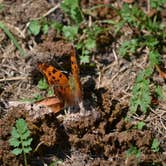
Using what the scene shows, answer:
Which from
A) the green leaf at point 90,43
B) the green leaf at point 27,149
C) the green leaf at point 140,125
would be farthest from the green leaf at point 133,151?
the green leaf at point 90,43

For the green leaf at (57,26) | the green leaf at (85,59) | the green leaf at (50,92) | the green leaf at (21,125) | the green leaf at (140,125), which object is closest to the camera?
the green leaf at (21,125)

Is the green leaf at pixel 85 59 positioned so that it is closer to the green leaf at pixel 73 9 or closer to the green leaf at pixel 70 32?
the green leaf at pixel 70 32

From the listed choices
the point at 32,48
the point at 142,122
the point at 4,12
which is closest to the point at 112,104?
the point at 142,122

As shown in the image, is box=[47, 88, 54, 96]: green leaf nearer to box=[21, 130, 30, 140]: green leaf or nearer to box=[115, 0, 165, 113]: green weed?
box=[21, 130, 30, 140]: green leaf

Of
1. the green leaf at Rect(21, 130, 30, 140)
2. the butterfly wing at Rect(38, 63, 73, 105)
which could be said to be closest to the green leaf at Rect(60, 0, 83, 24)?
the butterfly wing at Rect(38, 63, 73, 105)

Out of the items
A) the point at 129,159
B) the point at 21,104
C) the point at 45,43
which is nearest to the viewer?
the point at 129,159

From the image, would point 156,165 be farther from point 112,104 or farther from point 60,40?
point 60,40
